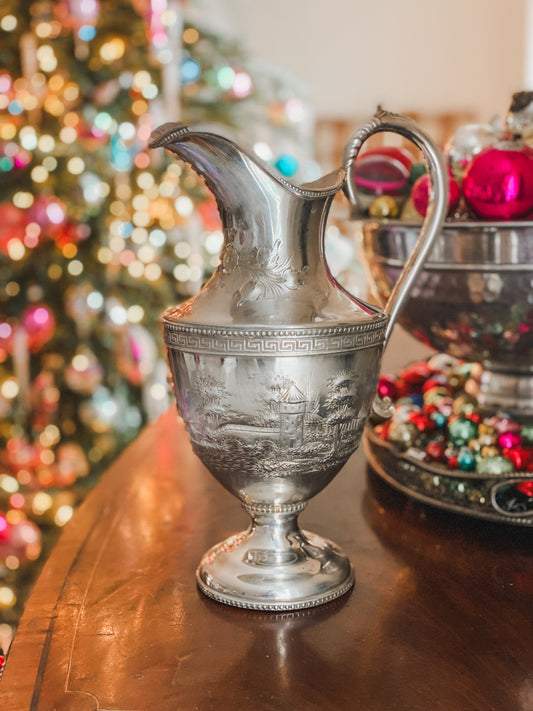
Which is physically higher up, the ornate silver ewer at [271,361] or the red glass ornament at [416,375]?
the ornate silver ewer at [271,361]

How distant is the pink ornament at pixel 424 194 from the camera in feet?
2.30

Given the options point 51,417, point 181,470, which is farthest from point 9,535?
point 181,470

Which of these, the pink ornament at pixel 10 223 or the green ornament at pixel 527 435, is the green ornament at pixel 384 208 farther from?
the pink ornament at pixel 10 223

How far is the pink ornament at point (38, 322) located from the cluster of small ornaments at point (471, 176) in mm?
1275

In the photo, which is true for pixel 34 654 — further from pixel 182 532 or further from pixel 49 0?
pixel 49 0

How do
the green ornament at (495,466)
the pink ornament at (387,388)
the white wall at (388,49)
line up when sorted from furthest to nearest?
1. the white wall at (388,49)
2. the pink ornament at (387,388)
3. the green ornament at (495,466)

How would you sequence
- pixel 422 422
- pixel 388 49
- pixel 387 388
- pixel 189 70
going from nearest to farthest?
1. pixel 422 422
2. pixel 387 388
3. pixel 189 70
4. pixel 388 49

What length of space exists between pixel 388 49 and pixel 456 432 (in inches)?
206

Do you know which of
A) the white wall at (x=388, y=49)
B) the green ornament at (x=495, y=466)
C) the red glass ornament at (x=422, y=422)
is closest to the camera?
the green ornament at (x=495, y=466)

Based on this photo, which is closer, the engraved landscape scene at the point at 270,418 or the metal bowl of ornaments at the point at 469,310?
the engraved landscape scene at the point at 270,418

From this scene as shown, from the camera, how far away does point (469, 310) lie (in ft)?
2.31

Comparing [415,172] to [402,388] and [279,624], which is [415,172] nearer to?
[402,388]

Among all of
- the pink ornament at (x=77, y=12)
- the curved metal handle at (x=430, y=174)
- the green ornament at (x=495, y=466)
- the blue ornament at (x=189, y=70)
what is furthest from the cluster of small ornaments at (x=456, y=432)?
the blue ornament at (x=189, y=70)

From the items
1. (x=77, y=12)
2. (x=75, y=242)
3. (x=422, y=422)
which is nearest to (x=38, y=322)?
(x=75, y=242)
